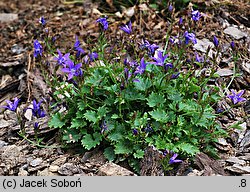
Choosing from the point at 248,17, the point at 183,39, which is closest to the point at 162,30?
the point at 248,17

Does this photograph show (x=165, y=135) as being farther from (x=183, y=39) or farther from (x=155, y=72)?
(x=183, y=39)

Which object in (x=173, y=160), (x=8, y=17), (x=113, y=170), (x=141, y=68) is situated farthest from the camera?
(x=8, y=17)

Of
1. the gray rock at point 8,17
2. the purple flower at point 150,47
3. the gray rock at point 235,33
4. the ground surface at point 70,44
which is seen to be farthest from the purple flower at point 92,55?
the gray rock at point 8,17

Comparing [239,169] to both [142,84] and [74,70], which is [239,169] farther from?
[74,70]

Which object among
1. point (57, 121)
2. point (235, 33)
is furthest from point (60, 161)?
point (235, 33)

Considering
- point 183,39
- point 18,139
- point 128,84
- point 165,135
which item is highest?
point 183,39

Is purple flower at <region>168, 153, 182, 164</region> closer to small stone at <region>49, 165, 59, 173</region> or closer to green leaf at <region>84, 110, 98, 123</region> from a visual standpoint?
green leaf at <region>84, 110, 98, 123</region>

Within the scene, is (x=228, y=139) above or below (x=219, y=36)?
below
